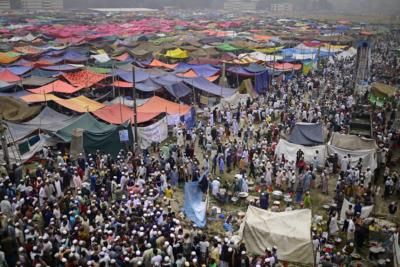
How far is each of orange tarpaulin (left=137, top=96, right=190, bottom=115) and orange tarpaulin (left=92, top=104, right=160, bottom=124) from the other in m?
0.73

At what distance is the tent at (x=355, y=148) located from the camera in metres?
14.5

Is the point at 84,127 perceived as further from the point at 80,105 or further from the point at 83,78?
the point at 83,78

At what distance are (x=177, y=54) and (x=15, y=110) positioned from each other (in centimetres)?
1959

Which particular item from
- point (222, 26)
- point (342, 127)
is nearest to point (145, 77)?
point (342, 127)

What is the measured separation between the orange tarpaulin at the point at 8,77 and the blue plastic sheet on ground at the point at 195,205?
15725 millimetres

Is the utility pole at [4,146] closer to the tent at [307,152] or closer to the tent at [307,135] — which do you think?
the tent at [307,152]

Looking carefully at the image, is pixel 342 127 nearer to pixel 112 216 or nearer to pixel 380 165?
pixel 380 165

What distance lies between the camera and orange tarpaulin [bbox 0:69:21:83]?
23638 millimetres

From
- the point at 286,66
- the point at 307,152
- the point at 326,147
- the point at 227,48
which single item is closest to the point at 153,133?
the point at 307,152

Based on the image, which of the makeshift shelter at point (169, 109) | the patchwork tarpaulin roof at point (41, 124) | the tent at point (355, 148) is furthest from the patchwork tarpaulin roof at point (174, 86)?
the tent at point (355, 148)

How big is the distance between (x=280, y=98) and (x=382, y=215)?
1332 centimetres

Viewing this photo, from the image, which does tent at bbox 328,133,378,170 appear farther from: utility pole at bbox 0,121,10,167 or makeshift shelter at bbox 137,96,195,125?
utility pole at bbox 0,121,10,167

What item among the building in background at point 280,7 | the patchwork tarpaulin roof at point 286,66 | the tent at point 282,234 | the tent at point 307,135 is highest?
the building in background at point 280,7

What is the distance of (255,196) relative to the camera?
1383 cm
